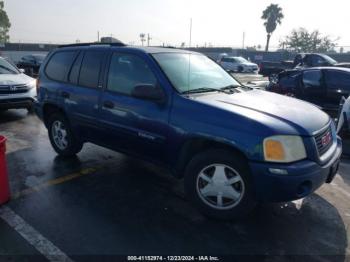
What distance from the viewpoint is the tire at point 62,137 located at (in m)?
5.27

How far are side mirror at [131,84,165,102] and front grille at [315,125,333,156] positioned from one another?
168cm

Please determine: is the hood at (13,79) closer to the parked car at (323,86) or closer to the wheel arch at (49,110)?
the wheel arch at (49,110)

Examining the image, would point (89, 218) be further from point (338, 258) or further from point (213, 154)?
point (338, 258)

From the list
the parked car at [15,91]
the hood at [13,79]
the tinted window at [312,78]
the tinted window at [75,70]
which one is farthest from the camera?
Result: the tinted window at [312,78]

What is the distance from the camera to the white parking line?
293cm

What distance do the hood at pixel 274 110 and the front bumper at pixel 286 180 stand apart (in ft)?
1.12

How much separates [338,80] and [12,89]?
8255 millimetres

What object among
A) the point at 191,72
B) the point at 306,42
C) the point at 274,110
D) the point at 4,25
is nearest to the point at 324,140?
the point at 274,110

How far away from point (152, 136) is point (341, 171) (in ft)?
10.7

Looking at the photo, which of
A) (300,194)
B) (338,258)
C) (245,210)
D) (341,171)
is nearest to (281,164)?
(300,194)

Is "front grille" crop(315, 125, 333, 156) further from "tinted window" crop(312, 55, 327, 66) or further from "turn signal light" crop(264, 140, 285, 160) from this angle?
"tinted window" crop(312, 55, 327, 66)

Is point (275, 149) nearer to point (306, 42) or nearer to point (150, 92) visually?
point (150, 92)

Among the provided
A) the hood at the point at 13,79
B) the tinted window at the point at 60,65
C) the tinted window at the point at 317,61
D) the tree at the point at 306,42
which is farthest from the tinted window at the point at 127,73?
the tree at the point at 306,42

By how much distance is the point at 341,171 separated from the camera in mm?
5301
